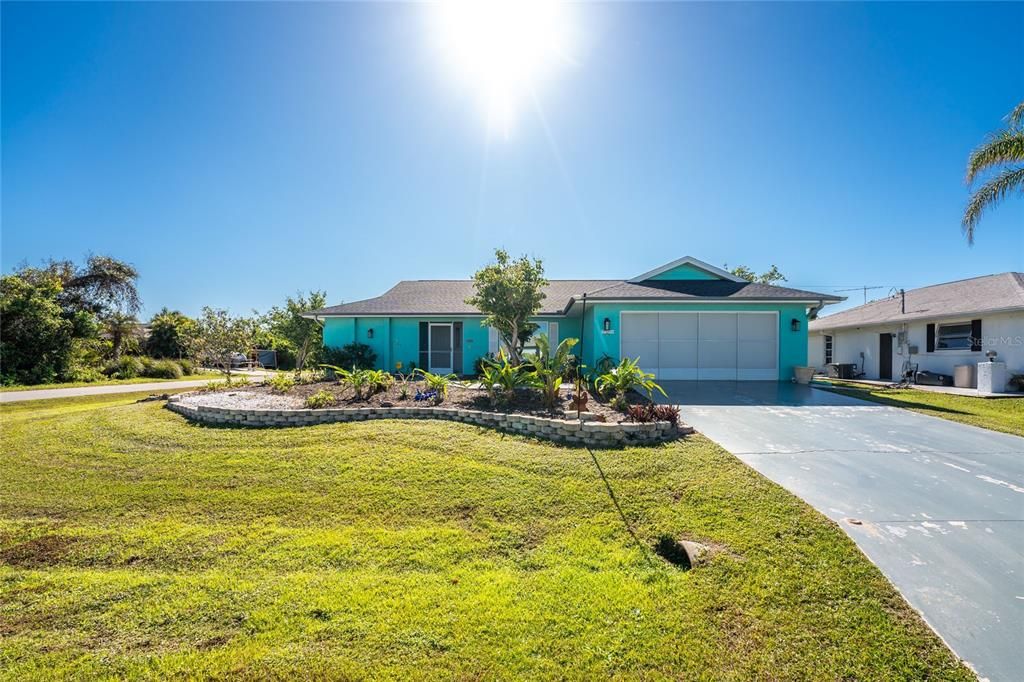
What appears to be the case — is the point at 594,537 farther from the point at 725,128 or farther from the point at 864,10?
the point at 864,10

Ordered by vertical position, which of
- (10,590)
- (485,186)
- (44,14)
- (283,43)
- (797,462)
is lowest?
(10,590)

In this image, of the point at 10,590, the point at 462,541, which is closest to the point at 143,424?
the point at 10,590

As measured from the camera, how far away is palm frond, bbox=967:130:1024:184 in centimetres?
943

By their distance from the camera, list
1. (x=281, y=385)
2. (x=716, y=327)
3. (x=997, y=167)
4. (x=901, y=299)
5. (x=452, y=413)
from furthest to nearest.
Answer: (x=901, y=299) → (x=716, y=327) → (x=281, y=385) → (x=997, y=167) → (x=452, y=413)

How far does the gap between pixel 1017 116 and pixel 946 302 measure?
32.5ft

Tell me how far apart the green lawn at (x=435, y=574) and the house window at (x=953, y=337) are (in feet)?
55.6

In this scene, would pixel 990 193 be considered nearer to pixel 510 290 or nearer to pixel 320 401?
pixel 510 290

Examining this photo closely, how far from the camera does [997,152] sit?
9633 mm

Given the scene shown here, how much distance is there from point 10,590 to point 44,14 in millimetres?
10862

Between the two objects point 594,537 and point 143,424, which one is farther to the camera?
point 143,424

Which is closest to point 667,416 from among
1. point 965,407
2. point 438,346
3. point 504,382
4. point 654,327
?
point 504,382

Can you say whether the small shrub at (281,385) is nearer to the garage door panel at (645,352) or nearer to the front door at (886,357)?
the garage door panel at (645,352)

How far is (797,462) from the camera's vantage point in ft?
17.5

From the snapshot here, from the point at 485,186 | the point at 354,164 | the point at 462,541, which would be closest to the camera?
the point at 462,541
